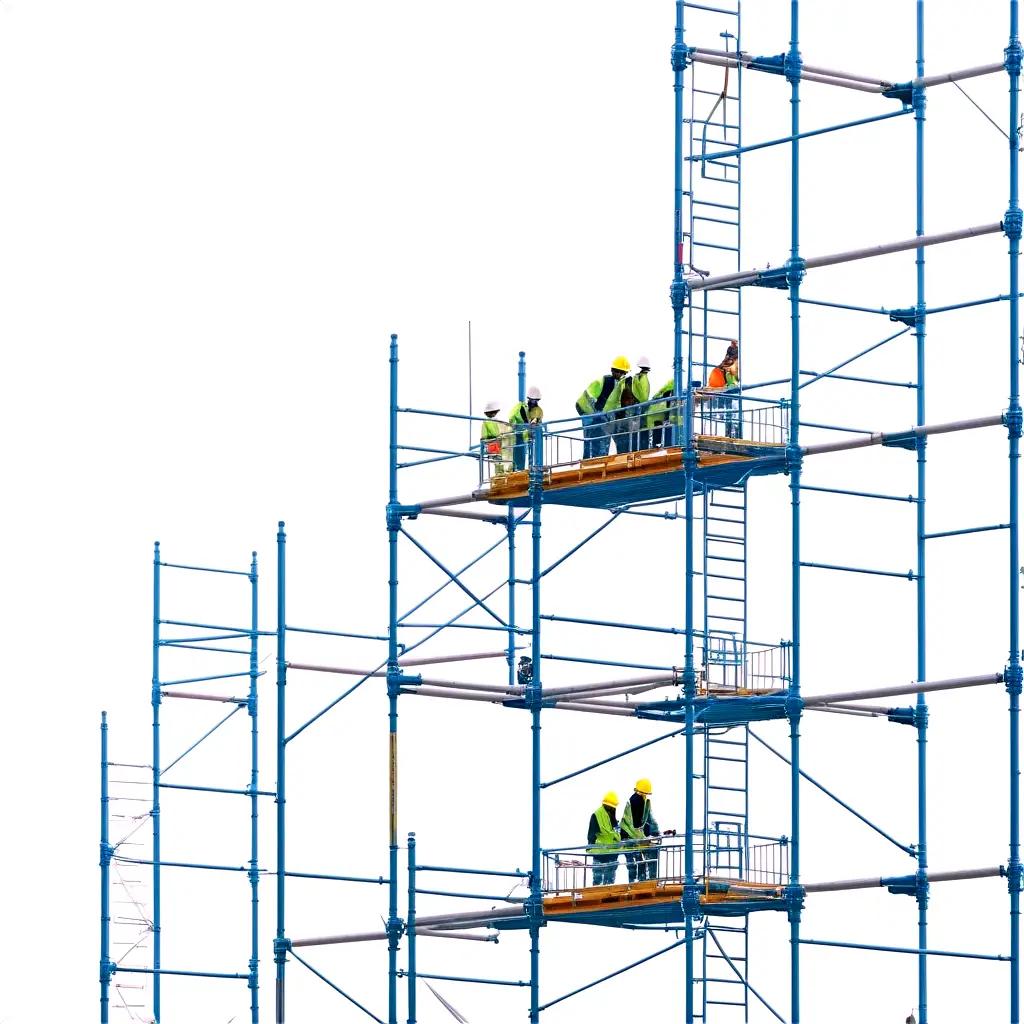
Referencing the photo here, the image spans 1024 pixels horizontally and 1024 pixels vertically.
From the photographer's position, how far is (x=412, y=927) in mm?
65250

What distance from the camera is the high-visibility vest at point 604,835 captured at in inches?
→ 2509

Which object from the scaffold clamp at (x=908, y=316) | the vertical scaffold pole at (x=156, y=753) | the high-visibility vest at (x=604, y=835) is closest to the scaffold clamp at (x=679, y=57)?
the scaffold clamp at (x=908, y=316)

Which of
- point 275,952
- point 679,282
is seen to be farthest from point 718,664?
point 275,952

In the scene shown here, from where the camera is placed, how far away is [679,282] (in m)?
63.9

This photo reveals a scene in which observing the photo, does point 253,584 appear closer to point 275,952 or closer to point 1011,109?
point 275,952

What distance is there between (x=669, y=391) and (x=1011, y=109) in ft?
22.3

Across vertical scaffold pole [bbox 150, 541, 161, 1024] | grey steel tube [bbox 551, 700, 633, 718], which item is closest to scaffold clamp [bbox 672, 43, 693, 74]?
grey steel tube [bbox 551, 700, 633, 718]

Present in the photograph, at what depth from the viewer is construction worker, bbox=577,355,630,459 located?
64312 millimetres

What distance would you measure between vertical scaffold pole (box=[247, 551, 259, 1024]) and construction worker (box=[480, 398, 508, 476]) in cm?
798

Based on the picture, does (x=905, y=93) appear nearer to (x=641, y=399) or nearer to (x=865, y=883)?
(x=641, y=399)

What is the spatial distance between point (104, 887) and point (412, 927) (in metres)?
9.26

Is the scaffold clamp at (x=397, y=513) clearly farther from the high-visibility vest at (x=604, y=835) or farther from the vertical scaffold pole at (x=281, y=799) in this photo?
the high-visibility vest at (x=604, y=835)

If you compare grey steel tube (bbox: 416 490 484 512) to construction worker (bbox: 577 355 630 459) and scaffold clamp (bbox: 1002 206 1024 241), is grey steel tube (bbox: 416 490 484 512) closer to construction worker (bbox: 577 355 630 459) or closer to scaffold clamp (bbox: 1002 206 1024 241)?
construction worker (bbox: 577 355 630 459)

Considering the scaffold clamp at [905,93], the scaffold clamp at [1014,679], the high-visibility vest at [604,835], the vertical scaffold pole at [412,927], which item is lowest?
the vertical scaffold pole at [412,927]
